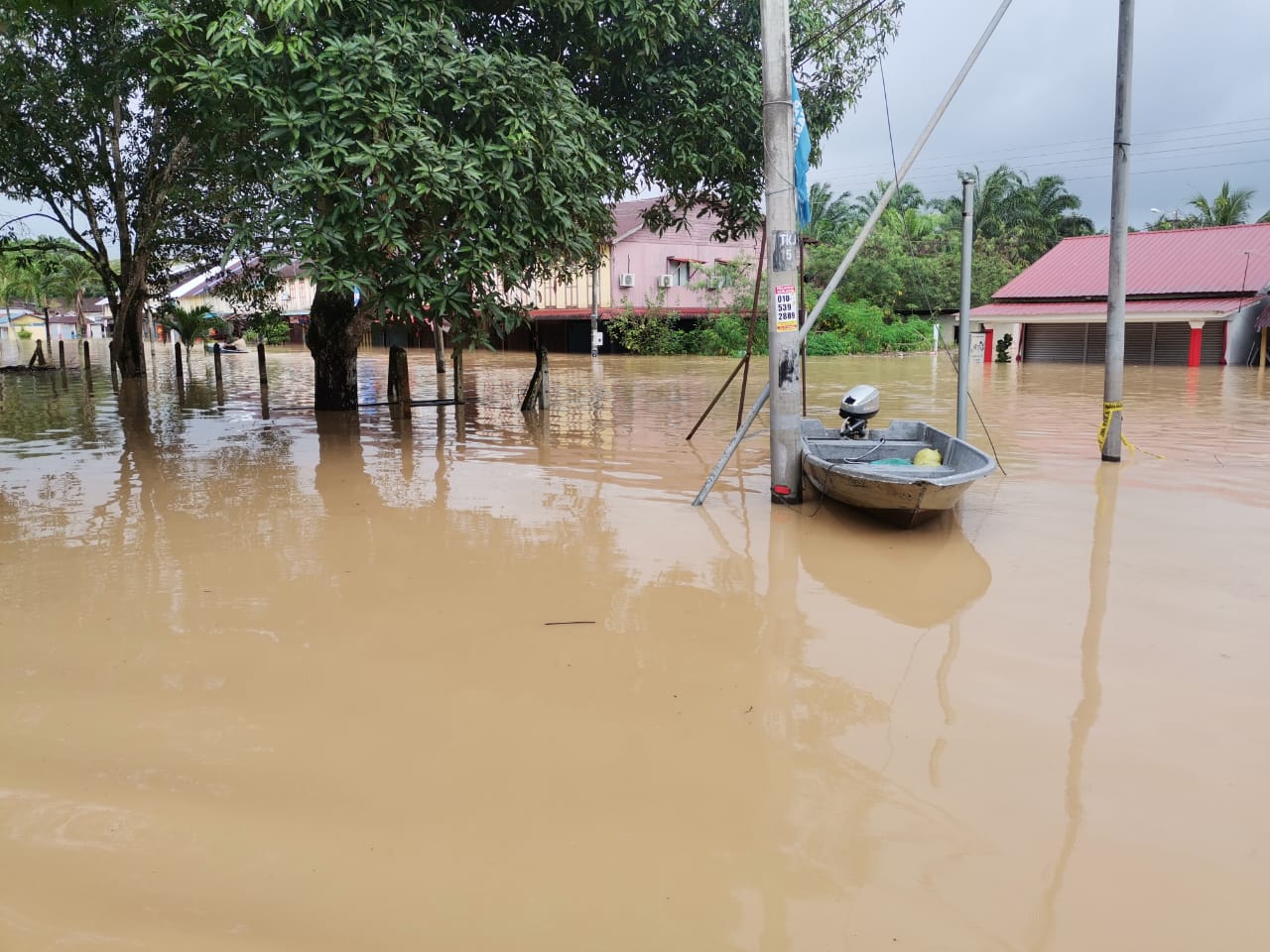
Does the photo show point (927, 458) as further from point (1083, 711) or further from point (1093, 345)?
point (1093, 345)

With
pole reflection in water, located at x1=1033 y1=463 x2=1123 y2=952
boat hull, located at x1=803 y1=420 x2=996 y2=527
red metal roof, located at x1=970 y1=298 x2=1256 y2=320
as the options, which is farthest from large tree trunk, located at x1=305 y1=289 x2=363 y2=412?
red metal roof, located at x1=970 y1=298 x2=1256 y2=320

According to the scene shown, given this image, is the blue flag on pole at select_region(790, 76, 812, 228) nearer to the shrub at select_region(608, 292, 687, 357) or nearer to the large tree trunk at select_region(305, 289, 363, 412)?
the large tree trunk at select_region(305, 289, 363, 412)

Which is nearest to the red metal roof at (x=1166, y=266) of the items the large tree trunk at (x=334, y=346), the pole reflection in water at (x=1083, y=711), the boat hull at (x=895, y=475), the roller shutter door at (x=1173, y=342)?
the roller shutter door at (x=1173, y=342)

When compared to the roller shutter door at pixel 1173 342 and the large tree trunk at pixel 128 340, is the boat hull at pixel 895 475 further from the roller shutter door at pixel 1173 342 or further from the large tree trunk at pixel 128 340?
the roller shutter door at pixel 1173 342

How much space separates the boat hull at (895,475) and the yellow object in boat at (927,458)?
173mm

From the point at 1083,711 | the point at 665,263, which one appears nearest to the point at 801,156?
the point at 1083,711

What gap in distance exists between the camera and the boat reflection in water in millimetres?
5754

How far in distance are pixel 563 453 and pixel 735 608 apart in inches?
251

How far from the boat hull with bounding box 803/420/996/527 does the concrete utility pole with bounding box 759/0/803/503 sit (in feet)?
2.47

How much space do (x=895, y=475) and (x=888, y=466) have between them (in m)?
0.63

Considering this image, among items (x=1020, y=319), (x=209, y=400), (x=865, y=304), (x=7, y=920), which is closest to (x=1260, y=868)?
(x=7, y=920)

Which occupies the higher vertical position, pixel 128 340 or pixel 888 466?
pixel 128 340

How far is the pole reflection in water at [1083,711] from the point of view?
2908 millimetres

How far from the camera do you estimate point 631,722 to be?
4.13 metres
